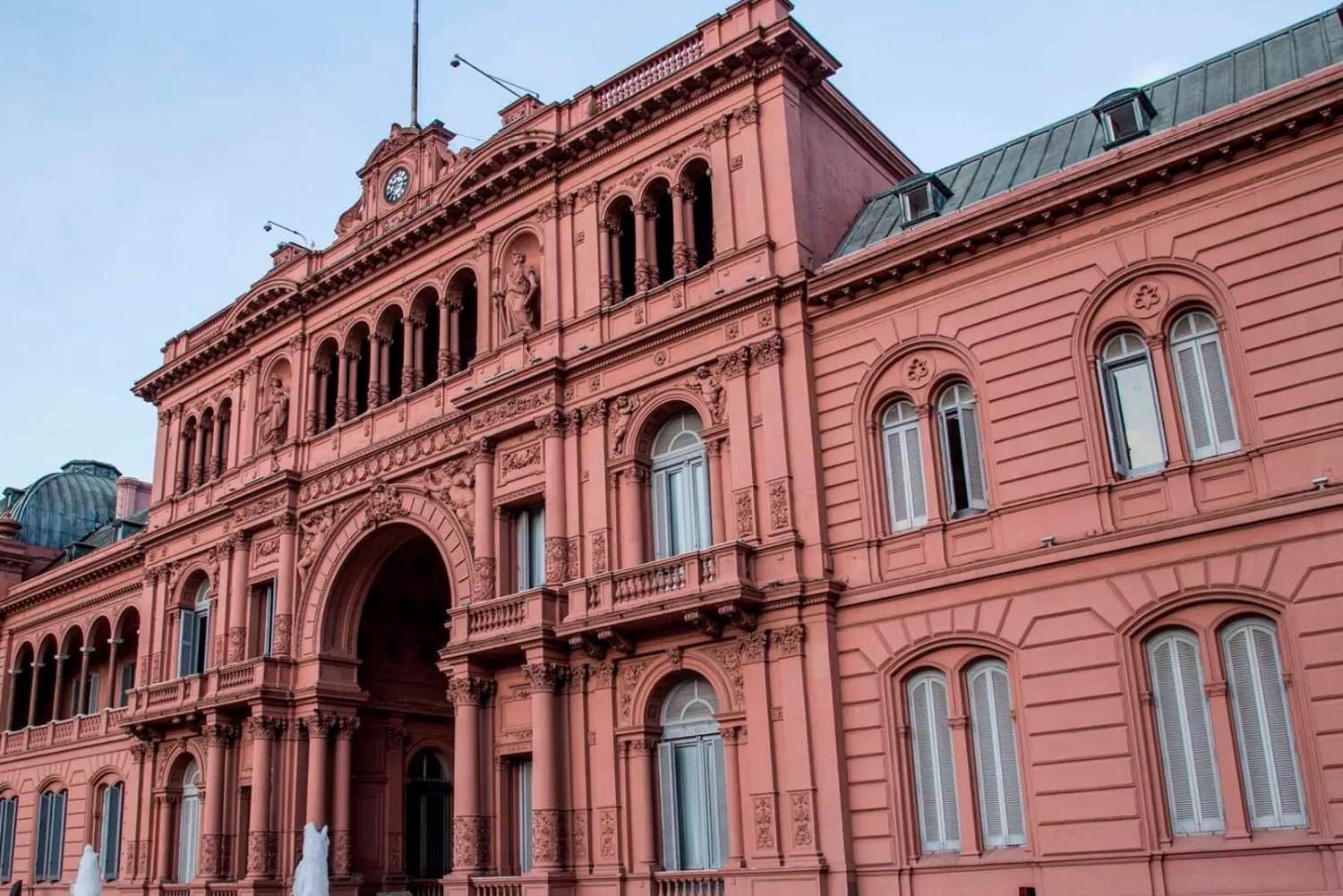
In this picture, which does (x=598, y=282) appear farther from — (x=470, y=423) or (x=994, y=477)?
(x=994, y=477)

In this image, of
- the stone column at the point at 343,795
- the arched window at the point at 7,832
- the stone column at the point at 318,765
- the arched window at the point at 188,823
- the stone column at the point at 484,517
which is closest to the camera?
the stone column at the point at 484,517

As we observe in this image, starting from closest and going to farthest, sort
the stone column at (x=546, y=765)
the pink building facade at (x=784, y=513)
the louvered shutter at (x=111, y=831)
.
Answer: the pink building facade at (x=784, y=513) < the stone column at (x=546, y=765) < the louvered shutter at (x=111, y=831)

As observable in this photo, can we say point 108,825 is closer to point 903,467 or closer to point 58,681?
point 58,681

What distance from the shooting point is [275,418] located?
37750 millimetres

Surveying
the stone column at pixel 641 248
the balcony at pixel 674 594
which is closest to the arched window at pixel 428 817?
the balcony at pixel 674 594

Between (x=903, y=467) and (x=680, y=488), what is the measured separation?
5270 mm

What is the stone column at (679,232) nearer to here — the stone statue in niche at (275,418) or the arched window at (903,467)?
the arched window at (903,467)

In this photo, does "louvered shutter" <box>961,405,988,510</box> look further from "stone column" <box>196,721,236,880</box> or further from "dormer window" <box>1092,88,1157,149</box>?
"stone column" <box>196,721,236,880</box>

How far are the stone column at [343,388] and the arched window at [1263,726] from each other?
23852 mm

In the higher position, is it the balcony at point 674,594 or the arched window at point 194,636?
the arched window at point 194,636

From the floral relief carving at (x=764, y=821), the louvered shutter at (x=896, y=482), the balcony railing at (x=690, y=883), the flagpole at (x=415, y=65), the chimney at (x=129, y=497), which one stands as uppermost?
the flagpole at (x=415, y=65)

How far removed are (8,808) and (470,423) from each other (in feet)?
93.3

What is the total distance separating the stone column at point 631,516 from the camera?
27.2 metres

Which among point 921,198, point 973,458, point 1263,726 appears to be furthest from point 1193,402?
point 921,198
